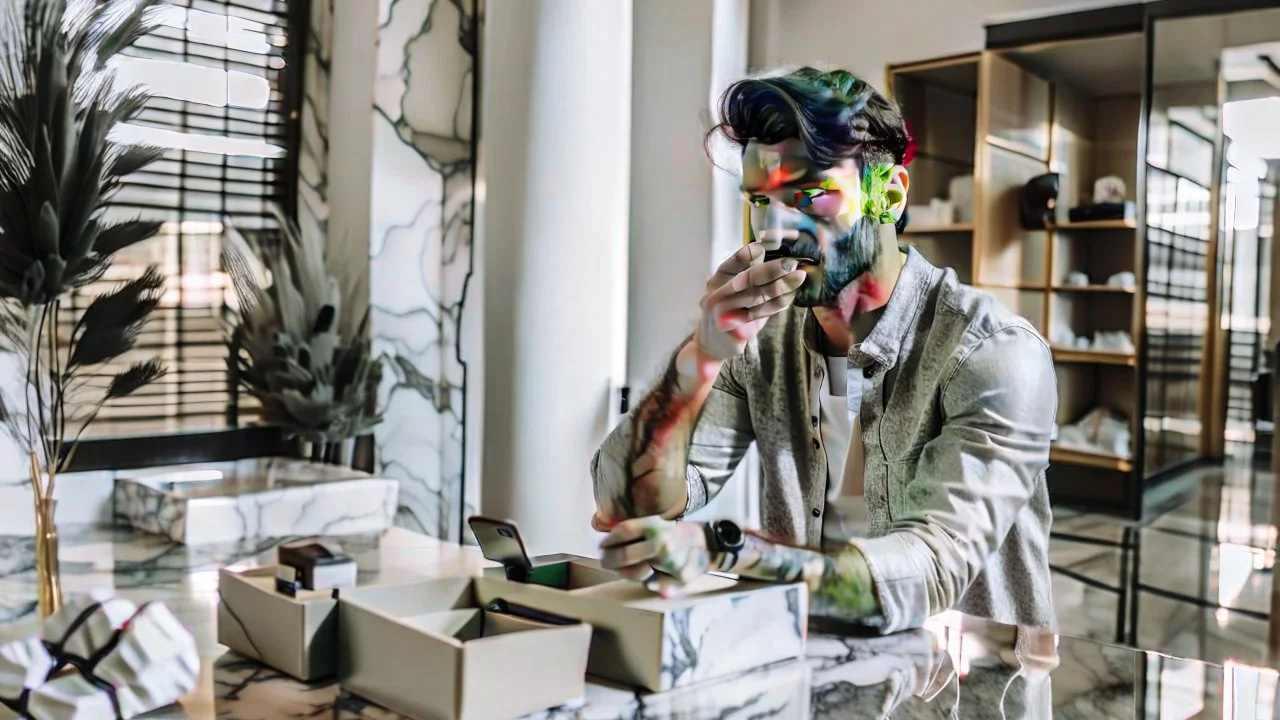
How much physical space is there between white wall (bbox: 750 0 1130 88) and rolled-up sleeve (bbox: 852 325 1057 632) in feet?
5.19

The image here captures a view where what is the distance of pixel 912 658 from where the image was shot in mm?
909

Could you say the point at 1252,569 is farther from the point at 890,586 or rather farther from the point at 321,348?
the point at 321,348

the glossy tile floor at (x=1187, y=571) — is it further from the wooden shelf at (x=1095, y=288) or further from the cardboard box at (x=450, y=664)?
the cardboard box at (x=450, y=664)

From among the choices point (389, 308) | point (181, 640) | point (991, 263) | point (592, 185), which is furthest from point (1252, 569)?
point (181, 640)

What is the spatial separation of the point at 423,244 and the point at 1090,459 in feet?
5.25

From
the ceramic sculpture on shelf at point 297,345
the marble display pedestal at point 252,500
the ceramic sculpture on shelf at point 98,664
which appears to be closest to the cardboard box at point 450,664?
the ceramic sculpture on shelf at point 98,664

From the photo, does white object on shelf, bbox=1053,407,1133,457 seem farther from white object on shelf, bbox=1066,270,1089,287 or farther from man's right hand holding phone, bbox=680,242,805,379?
man's right hand holding phone, bbox=680,242,805,379

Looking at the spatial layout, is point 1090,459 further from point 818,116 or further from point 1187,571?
point 818,116

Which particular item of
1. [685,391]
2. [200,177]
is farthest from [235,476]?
[685,391]

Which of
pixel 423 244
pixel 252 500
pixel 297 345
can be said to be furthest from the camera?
pixel 423 244

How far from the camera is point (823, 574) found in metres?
0.93

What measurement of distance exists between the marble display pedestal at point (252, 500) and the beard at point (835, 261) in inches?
38.2

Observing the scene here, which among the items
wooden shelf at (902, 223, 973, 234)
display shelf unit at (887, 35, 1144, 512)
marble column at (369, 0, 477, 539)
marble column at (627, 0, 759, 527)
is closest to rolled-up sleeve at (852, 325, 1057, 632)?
Result: marble column at (369, 0, 477, 539)

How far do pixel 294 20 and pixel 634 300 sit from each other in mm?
1192
